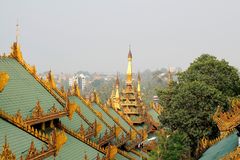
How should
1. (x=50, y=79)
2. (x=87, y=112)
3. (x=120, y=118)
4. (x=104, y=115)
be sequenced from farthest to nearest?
(x=120, y=118), (x=104, y=115), (x=87, y=112), (x=50, y=79)

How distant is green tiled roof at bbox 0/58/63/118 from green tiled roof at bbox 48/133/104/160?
5.06 feet

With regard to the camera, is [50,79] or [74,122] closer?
[50,79]

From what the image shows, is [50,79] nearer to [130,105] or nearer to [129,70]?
[130,105]

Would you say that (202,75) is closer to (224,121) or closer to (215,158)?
(215,158)

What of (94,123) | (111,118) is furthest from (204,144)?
(111,118)

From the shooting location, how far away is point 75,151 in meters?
14.5

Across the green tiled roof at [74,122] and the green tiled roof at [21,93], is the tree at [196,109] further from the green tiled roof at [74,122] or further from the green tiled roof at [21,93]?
the green tiled roof at [21,93]

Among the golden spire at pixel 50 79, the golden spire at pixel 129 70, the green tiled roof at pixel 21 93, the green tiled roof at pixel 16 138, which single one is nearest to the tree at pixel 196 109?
the golden spire at pixel 50 79

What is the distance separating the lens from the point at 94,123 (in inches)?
718

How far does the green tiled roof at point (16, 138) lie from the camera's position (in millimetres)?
10828

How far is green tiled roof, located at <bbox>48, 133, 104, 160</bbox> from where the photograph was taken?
13.7 metres

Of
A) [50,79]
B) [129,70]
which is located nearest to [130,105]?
[129,70]

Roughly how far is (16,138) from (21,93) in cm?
289

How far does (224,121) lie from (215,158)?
2.67m
